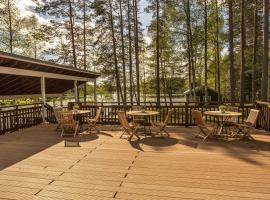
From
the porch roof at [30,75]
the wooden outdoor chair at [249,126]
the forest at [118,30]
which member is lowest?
the wooden outdoor chair at [249,126]

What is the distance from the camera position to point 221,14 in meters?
23.2

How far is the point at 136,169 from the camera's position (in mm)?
4891

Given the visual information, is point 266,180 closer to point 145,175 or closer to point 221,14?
point 145,175

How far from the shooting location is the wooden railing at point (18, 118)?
Answer: 30.0 ft

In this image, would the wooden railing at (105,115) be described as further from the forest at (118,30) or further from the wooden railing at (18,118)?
the forest at (118,30)

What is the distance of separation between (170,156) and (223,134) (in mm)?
2880

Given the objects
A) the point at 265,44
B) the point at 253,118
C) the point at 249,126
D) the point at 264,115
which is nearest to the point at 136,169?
the point at 249,126

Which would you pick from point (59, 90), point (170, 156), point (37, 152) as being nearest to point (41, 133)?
point (37, 152)

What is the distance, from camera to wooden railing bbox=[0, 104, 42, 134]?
9.14 m

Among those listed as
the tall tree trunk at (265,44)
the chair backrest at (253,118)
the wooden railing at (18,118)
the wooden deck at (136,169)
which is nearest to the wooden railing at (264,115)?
the chair backrest at (253,118)

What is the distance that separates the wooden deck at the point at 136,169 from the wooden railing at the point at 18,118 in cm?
169

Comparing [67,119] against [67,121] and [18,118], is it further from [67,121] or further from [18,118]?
[18,118]

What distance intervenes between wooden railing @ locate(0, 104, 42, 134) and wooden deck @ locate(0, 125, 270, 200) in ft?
5.53

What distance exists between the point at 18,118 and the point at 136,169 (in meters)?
6.72
